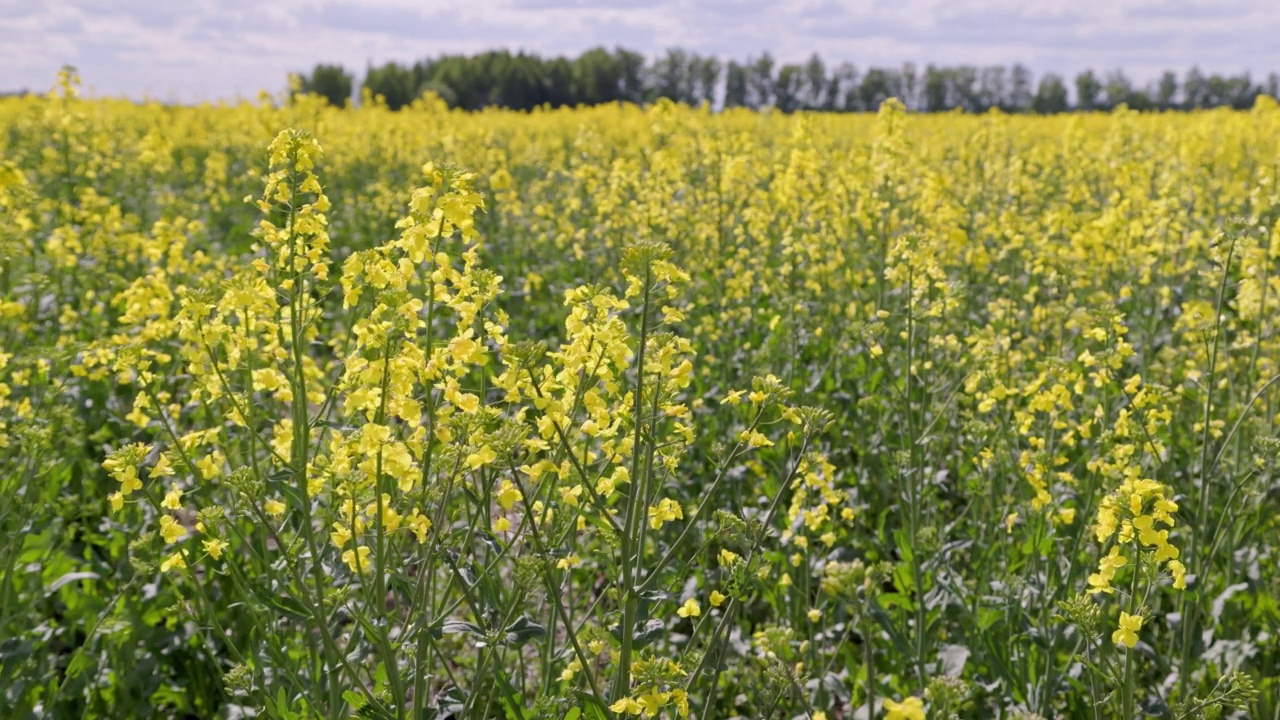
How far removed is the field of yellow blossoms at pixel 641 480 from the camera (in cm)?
212

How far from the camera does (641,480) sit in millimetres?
2586

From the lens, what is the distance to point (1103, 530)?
2.13 m

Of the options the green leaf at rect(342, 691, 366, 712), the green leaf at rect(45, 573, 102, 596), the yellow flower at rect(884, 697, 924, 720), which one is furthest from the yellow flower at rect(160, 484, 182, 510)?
the yellow flower at rect(884, 697, 924, 720)

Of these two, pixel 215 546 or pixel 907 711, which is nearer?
pixel 907 711

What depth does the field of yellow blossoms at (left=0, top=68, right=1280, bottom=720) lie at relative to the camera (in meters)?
2.12

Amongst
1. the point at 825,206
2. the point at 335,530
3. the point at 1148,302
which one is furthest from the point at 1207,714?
the point at 1148,302

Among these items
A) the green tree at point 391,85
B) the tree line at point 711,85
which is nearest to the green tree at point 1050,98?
the tree line at point 711,85

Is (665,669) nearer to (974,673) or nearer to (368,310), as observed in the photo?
(368,310)

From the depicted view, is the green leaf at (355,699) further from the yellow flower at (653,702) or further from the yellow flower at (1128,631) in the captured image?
the yellow flower at (1128,631)

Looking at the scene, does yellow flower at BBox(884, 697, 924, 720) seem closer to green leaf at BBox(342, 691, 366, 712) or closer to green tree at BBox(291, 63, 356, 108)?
green leaf at BBox(342, 691, 366, 712)

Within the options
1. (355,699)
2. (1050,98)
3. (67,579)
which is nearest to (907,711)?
(355,699)

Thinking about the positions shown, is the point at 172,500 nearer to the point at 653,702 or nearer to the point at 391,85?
the point at 653,702

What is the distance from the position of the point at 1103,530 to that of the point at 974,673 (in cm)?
139

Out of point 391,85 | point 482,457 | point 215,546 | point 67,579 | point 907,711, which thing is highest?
point 391,85
